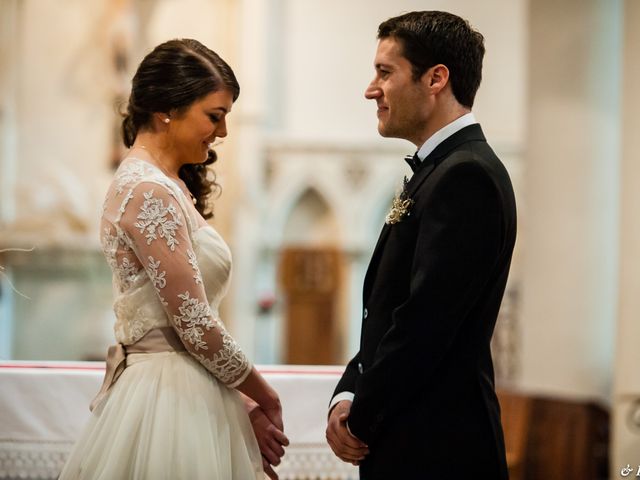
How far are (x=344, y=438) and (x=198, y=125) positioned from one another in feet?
2.95

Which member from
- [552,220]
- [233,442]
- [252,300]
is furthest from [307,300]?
Answer: [233,442]

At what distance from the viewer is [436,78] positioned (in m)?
2.37

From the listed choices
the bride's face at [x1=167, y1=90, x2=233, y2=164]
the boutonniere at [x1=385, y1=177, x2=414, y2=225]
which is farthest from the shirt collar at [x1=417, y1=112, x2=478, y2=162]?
the bride's face at [x1=167, y1=90, x2=233, y2=164]

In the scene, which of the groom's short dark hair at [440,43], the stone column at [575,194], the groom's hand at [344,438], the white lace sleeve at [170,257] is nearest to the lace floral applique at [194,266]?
the white lace sleeve at [170,257]

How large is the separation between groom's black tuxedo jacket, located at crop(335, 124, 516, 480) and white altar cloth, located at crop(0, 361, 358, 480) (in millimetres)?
846

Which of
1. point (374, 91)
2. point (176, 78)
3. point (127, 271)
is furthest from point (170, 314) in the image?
point (374, 91)

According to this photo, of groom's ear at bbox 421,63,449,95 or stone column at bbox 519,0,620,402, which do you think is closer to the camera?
groom's ear at bbox 421,63,449,95

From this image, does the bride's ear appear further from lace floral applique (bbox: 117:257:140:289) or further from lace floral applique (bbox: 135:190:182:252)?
lace floral applique (bbox: 117:257:140:289)

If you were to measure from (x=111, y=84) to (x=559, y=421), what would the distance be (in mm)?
5827

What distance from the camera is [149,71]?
2.51 meters

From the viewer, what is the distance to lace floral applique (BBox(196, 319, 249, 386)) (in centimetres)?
248

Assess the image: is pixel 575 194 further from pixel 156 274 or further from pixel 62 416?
pixel 156 274

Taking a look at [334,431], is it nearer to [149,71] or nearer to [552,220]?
[149,71]

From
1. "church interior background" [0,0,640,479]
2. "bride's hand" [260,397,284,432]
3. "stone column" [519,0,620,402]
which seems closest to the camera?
"bride's hand" [260,397,284,432]
